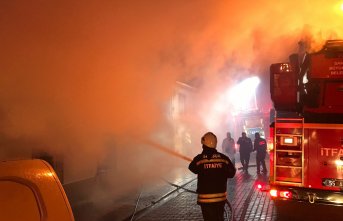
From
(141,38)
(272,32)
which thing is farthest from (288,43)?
(141,38)

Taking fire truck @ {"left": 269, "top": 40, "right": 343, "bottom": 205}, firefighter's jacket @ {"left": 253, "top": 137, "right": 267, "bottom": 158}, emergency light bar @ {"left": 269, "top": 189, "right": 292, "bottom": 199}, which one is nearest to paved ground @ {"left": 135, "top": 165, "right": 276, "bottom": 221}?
emergency light bar @ {"left": 269, "top": 189, "right": 292, "bottom": 199}

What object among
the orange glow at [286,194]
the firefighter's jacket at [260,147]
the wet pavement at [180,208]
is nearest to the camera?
the orange glow at [286,194]

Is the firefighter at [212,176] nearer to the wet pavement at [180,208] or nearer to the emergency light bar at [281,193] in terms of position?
the emergency light bar at [281,193]

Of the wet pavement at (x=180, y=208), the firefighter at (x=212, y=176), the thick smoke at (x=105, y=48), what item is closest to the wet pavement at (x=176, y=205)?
the wet pavement at (x=180, y=208)

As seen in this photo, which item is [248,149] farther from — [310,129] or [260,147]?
[310,129]

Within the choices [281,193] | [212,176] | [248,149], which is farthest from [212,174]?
[248,149]

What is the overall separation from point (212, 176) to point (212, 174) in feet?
0.07

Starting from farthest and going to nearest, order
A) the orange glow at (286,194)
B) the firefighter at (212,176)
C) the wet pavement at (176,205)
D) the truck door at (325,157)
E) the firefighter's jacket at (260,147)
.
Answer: the firefighter's jacket at (260,147) → the wet pavement at (176,205) → the orange glow at (286,194) → the truck door at (325,157) → the firefighter at (212,176)

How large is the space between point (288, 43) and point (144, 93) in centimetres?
241

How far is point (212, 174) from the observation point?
163 inches

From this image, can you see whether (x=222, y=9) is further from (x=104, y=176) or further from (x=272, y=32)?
(x=104, y=176)

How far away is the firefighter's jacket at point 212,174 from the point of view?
4152 mm

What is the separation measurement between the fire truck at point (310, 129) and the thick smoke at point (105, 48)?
1.47 feet

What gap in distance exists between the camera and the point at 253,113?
24.2 metres
